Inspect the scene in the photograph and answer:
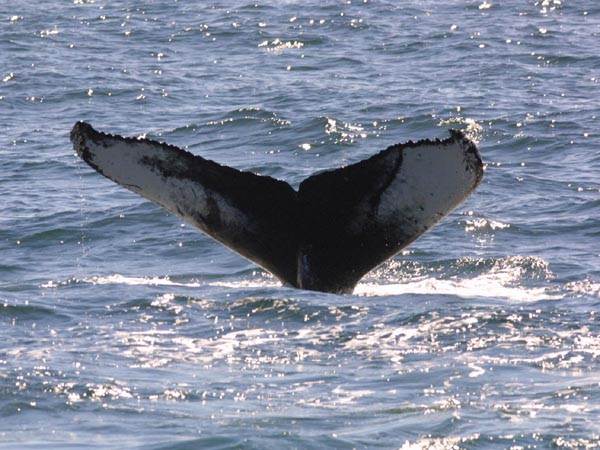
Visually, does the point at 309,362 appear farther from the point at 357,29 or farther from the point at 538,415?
the point at 357,29

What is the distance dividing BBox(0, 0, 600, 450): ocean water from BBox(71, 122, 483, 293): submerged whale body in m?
0.50

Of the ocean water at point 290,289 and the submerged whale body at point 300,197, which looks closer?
the ocean water at point 290,289

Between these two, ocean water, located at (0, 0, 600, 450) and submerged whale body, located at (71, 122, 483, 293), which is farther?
submerged whale body, located at (71, 122, 483, 293)

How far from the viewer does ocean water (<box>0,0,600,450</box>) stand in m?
7.05

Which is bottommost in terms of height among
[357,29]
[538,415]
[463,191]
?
[538,415]

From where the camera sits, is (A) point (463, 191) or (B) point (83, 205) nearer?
(A) point (463, 191)

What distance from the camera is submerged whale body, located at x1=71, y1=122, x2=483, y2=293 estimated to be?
832cm

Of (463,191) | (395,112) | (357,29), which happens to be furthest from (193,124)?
(463,191)

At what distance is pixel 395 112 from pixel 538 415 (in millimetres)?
12023

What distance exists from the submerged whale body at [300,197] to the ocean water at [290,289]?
0.50 meters

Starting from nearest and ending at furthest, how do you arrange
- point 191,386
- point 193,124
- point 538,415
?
point 538,415 → point 191,386 → point 193,124

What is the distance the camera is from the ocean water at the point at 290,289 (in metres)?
7.05

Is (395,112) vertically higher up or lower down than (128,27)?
lower down

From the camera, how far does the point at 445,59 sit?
22594 mm
